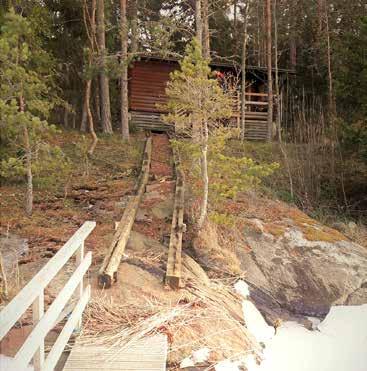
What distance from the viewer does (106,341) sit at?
4320mm

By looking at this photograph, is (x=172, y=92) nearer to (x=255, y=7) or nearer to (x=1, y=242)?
(x=1, y=242)

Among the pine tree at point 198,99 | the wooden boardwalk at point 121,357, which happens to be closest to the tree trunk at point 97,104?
the pine tree at point 198,99

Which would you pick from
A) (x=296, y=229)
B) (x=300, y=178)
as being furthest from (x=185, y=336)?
(x=300, y=178)

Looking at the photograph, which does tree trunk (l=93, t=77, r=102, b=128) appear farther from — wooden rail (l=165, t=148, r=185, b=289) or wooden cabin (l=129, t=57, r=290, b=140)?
wooden rail (l=165, t=148, r=185, b=289)

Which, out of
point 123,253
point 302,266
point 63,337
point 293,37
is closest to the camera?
point 63,337

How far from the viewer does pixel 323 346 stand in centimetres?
582

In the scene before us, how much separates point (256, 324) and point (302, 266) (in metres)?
2.44

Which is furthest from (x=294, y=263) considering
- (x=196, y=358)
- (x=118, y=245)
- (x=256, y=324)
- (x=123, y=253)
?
(x=196, y=358)

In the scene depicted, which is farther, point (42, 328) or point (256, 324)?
point (256, 324)

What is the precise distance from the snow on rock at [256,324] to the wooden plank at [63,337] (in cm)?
214

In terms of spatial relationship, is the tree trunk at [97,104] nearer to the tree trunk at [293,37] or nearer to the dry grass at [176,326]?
the tree trunk at [293,37]

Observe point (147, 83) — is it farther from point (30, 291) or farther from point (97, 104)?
point (30, 291)

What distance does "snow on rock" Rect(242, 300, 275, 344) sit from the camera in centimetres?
555

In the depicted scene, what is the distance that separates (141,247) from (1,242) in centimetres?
255
